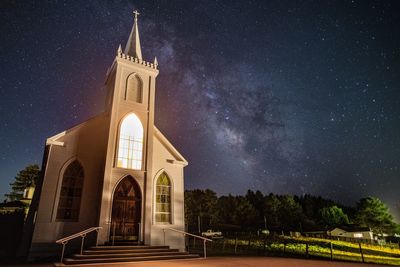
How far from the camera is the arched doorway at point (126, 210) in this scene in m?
13.2

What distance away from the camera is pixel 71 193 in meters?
13.3

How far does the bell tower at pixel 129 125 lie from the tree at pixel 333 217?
71.5m

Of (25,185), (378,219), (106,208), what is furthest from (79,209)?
(378,219)

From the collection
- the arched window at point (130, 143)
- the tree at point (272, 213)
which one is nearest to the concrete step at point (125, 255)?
the arched window at point (130, 143)

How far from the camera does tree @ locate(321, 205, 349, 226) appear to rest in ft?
233

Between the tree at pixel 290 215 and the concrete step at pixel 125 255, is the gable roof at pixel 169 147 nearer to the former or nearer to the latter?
the concrete step at pixel 125 255

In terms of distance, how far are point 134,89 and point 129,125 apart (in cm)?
240

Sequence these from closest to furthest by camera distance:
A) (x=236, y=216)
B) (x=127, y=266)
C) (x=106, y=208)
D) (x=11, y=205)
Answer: (x=127, y=266)
(x=106, y=208)
(x=11, y=205)
(x=236, y=216)

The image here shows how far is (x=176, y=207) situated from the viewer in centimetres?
1562

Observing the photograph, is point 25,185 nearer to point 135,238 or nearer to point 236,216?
point 135,238

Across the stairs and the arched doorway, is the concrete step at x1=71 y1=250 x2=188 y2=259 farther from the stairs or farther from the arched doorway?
the arched doorway

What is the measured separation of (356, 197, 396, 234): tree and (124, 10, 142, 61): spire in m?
61.8

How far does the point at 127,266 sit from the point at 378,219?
6455 cm

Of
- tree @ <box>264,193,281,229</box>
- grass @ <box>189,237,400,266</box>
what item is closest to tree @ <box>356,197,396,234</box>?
tree @ <box>264,193,281,229</box>
